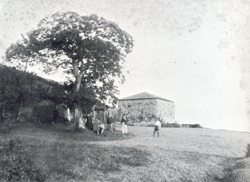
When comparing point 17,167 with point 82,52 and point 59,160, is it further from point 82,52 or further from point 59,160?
point 82,52

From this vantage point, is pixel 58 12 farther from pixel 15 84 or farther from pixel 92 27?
pixel 15 84

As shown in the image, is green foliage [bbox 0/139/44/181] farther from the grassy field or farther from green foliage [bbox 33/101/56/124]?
green foliage [bbox 33/101/56/124]

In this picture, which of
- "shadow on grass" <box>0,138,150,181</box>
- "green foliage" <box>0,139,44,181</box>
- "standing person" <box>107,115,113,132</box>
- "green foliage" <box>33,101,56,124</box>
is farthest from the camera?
"standing person" <box>107,115,113,132</box>

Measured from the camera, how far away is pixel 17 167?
7.38 meters

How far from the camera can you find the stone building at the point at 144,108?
3334 cm

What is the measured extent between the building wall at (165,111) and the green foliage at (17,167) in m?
26.6

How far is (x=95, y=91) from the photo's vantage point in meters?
15.9

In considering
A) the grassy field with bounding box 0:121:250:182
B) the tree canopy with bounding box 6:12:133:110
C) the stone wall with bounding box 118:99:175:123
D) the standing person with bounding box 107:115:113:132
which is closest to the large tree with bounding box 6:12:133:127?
the tree canopy with bounding box 6:12:133:110

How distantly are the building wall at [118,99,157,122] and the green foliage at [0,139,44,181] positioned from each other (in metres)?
25.1

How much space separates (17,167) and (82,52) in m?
9.73

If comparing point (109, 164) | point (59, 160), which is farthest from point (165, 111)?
point (59, 160)

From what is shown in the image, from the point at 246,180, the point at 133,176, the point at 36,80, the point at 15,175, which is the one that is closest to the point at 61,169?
the point at 15,175

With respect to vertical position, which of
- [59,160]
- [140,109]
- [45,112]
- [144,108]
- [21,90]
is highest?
[144,108]

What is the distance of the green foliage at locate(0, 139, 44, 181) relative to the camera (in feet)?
23.0
